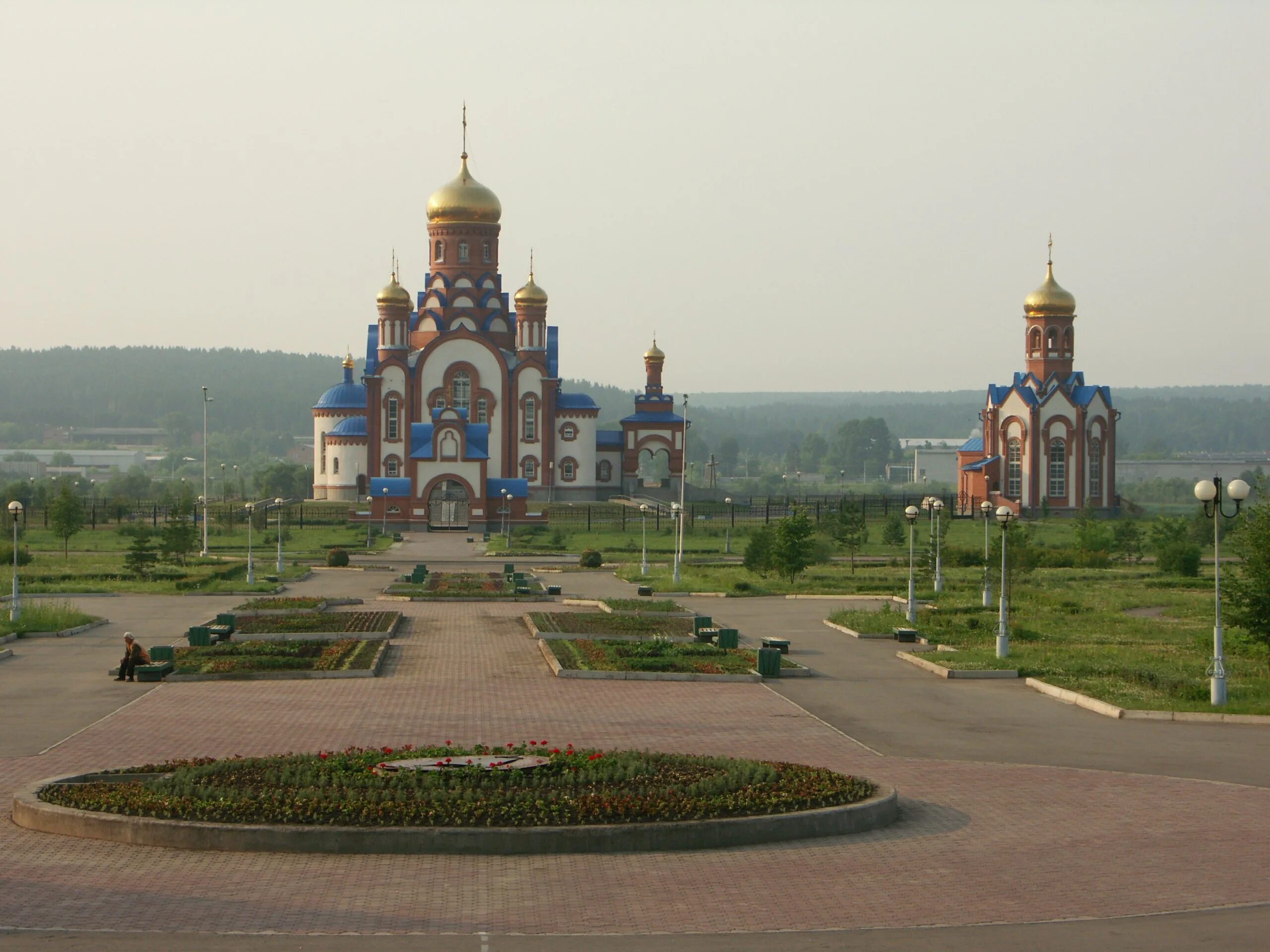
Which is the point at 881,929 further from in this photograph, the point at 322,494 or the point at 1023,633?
the point at 322,494

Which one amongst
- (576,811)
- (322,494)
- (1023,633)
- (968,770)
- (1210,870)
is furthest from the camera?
(322,494)

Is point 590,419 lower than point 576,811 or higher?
higher

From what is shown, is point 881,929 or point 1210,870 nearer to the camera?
point 881,929

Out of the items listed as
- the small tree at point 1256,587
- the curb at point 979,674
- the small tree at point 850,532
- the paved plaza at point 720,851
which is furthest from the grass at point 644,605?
the small tree at point 1256,587

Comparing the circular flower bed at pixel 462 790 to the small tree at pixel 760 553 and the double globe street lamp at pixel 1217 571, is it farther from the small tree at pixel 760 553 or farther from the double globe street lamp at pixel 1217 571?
the small tree at pixel 760 553

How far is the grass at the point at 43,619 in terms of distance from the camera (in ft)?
84.1

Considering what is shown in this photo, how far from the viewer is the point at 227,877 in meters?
10.9

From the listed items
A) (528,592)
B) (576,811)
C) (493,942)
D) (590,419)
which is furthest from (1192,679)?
(590,419)

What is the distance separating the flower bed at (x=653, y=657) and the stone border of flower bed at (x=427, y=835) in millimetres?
9625

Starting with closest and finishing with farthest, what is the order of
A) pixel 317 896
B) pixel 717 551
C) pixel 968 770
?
1. pixel 317 896
2. pixel 968 770
3. pixel 717 551

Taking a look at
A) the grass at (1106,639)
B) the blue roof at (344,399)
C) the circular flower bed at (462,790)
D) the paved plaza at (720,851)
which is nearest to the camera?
the paved plaza at (720,851)

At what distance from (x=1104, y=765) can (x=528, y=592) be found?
20.3m

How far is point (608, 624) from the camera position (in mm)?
27562

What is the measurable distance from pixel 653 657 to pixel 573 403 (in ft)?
167
